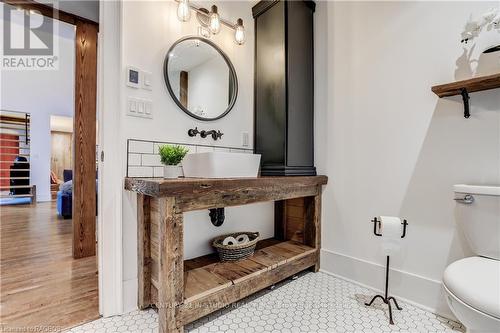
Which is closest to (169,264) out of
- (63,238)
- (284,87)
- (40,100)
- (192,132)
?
(192,132)

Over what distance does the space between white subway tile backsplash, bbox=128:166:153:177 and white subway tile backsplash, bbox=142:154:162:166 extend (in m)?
0.03

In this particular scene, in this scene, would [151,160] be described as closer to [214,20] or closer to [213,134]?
[213,134]

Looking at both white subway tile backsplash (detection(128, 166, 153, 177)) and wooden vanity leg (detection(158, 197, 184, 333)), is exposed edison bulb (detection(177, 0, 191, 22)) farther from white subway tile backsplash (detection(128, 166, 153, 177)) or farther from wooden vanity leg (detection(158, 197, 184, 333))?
wooden vanity leg (detection(158, 197, 184, 333))

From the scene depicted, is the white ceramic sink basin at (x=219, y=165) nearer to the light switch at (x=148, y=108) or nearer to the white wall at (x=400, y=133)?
the light switch at (x=148, y=108)

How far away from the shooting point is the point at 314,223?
193 cm

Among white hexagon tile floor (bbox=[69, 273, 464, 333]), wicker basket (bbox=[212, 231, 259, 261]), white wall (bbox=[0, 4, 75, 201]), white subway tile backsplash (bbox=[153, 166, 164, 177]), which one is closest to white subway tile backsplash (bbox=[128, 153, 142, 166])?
white subway tile backsplash (bbox=[153, 166, 164, 177])

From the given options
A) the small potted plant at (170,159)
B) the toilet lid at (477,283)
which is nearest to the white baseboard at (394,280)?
the toilet lid at (477,283)

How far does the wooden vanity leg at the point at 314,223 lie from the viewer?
1919 mm

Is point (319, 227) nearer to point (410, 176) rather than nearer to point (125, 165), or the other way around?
point (410, 176)

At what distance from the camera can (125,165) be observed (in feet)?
4.59

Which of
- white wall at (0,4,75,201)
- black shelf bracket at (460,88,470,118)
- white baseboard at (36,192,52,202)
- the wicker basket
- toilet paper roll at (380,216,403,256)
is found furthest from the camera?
white baseboard at (36,192,52,202)

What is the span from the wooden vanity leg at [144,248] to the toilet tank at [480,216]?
65.4 inches

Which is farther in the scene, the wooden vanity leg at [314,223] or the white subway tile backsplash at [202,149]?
the wooden vanity leg at [314,223]

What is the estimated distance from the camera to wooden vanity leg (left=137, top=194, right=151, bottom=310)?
1397 mm
